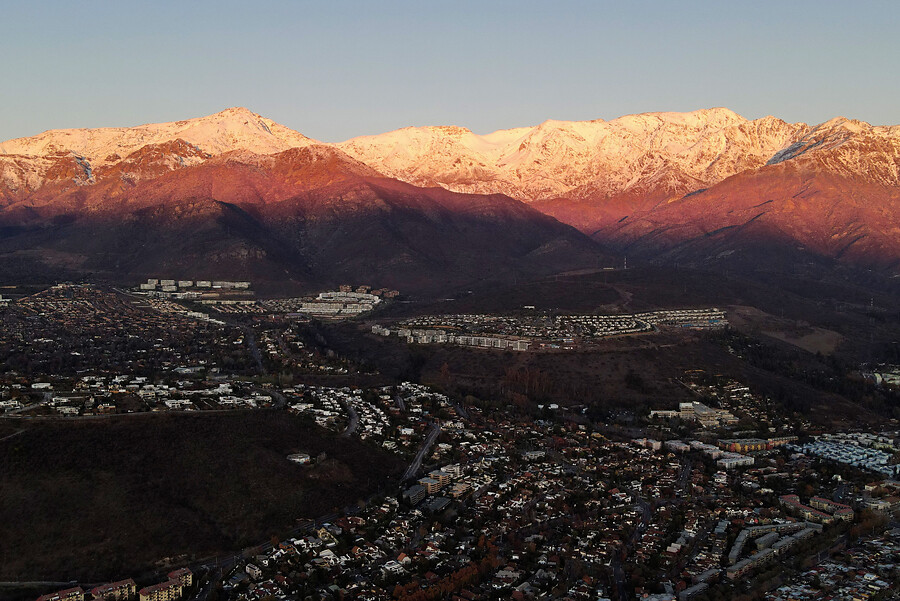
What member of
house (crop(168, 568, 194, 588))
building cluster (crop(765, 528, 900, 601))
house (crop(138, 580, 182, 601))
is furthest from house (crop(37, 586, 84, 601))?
building cluster (crop(765, 528, 900, 601))

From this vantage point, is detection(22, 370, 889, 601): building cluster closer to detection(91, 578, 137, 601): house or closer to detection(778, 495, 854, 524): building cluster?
detection(778, 495, 854, 524): building cluster

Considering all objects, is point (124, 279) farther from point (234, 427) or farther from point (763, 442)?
point (763, 442)

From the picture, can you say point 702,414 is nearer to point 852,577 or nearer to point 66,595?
point 852,577

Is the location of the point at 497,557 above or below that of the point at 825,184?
below

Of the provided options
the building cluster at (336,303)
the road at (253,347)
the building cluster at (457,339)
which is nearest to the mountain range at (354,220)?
the building cluster at (336,303)

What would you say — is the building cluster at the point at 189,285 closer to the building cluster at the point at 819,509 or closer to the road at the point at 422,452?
the road at the point at 422,452

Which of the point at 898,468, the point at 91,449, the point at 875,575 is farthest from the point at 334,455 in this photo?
the point at 898,468
